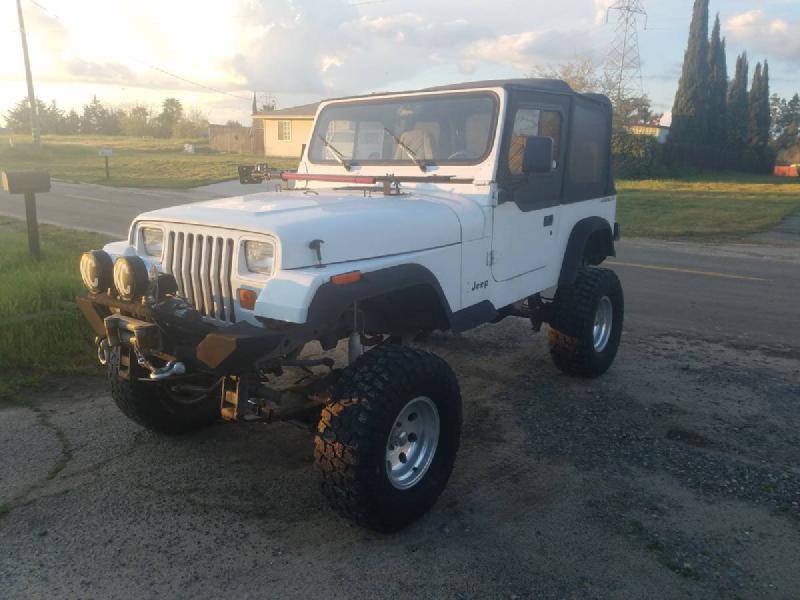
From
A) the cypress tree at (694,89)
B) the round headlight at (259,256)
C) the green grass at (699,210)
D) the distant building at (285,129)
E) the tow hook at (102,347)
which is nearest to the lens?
the round headlight at (259,256)

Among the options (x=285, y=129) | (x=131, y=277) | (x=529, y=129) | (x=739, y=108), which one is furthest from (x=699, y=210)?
(x=739, y=108)

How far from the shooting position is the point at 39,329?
5.83 m

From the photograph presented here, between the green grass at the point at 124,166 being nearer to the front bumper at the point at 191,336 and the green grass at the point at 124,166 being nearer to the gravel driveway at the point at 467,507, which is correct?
the gravel driveway at the point at 467,507

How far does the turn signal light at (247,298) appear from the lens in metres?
3.23

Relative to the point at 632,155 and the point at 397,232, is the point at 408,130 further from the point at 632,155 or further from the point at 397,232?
the point at 632,155

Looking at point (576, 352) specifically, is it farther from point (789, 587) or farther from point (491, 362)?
point (789, 587)

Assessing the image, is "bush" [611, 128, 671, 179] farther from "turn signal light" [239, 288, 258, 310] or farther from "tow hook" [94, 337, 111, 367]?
"turn signal light" [239, 288, 258, 310]

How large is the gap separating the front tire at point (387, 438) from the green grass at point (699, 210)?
12412 mm

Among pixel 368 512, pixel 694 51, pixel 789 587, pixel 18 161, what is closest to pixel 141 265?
pixel 368 512

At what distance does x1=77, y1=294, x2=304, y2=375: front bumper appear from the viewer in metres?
2.97

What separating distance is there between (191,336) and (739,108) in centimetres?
5920

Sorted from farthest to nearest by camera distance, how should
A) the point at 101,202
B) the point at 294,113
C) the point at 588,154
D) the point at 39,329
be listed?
the point at 294,113 → the point at 101,202 → the point at 39,329 → the point at 588,154

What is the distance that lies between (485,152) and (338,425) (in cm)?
211

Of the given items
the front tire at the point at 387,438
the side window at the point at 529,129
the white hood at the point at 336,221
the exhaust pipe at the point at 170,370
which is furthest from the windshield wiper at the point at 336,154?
the exhaust pipe at the point at 170,370
